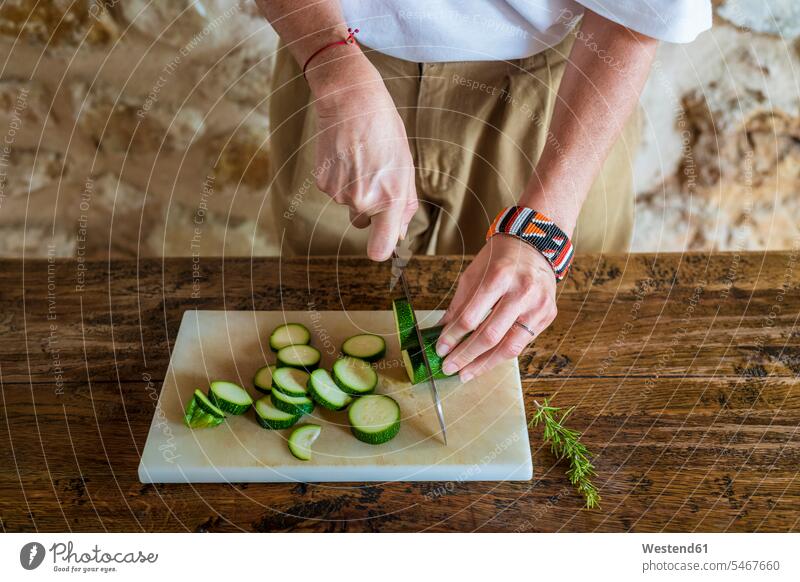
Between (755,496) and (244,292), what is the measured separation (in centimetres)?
108

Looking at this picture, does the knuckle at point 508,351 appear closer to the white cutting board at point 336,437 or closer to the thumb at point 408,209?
the white cutting board at point 336,437

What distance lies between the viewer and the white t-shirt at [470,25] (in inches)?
53.1

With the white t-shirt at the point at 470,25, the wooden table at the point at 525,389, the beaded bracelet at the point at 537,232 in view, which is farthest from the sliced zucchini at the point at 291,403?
the white t-shirt at the point at 470,25

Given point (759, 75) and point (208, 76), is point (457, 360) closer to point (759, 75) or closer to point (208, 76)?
point (759, 75)

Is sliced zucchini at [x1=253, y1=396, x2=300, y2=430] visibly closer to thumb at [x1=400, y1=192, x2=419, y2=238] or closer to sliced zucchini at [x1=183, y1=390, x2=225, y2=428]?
sliced zucchini at [x1=183, y1=390, x2=225, y2=428]

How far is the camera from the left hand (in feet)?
4.06

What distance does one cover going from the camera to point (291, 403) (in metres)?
Result: 1.18

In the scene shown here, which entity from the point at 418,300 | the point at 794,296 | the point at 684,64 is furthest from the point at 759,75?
the point at 418,300

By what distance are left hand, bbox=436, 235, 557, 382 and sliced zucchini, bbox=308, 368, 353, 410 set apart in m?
0.20

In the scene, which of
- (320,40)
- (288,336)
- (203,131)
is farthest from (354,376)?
(203,131)

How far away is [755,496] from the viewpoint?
115cm

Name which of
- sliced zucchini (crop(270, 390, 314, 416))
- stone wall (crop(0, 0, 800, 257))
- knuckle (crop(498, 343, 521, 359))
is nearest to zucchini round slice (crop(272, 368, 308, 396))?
sliced zucchini (crop(270, 390, 314, 416))

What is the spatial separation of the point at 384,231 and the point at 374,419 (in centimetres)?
33
